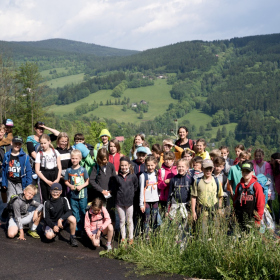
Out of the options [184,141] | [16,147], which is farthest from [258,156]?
[16,147]

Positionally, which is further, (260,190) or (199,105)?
(199,105)

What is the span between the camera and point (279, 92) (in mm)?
182250

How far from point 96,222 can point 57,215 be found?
715 mm

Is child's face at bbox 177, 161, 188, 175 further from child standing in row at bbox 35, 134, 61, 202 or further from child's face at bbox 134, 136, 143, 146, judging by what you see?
child standing in row at bbox 35, 134, 61, 202

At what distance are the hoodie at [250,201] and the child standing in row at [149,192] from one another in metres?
1.45

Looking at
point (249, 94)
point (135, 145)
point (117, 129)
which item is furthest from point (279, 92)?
point (135, 145)

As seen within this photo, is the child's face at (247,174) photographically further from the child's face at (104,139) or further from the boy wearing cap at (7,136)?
the boy wearing cap at (7,136)

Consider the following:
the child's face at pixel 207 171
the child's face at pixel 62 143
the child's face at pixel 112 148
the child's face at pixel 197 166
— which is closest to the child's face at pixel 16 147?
the child's face at pixel 62 143

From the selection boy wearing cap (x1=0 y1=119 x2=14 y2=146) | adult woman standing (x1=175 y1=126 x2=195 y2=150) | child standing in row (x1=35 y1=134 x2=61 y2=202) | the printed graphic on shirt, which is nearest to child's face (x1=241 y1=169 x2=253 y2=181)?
adult woman standing (x1=175 y1=126 x2=195 y2=150)

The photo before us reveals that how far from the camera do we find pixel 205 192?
580cm

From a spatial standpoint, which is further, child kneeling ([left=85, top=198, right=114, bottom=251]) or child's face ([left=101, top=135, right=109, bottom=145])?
child's face ([left=101, top=135, right=109, bottom=145])

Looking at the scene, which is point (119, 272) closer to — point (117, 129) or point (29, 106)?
point (29, 106)

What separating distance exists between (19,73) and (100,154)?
126 ft

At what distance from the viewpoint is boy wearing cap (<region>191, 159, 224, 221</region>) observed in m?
5.76
